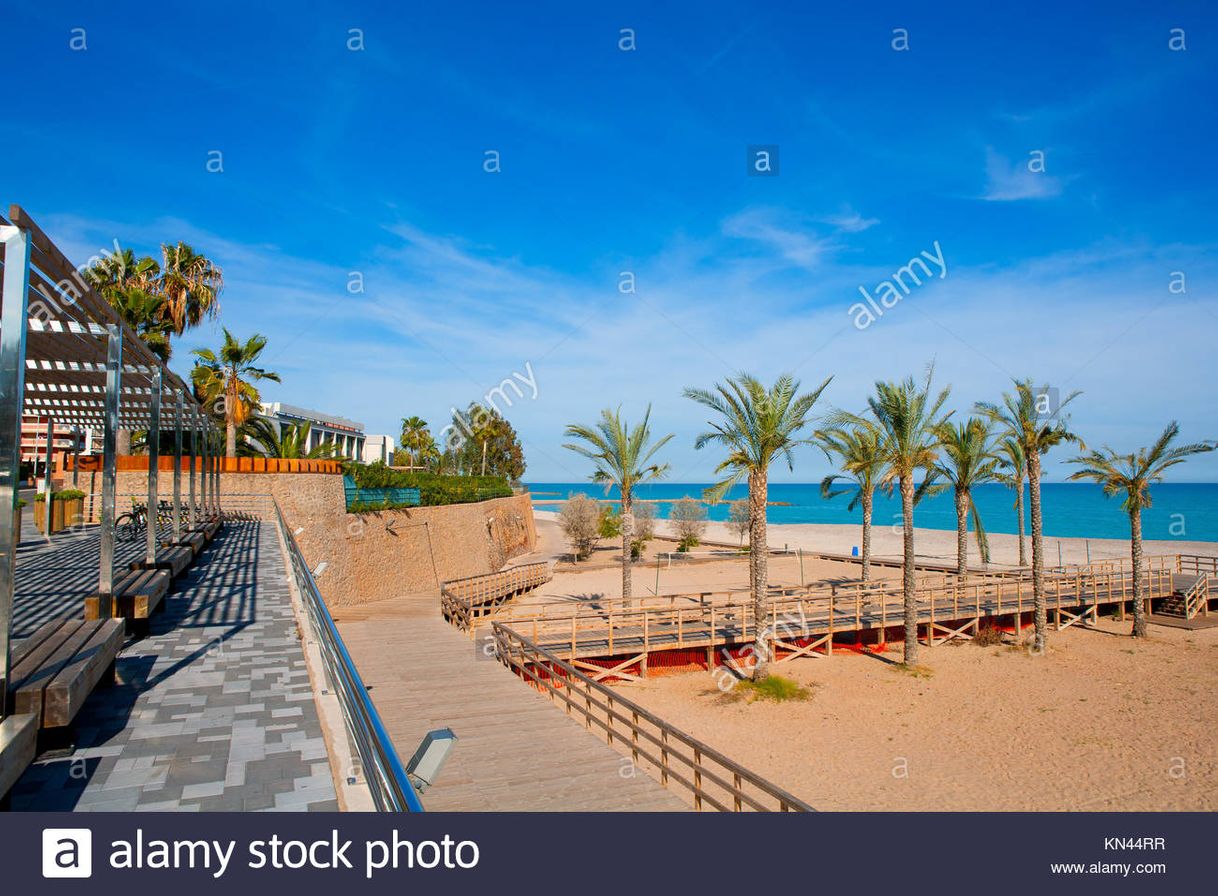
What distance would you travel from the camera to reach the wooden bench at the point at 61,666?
3727 mm

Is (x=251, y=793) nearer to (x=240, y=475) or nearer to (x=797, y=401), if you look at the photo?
(x=797, y=401)

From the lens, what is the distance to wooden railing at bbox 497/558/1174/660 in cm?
1952

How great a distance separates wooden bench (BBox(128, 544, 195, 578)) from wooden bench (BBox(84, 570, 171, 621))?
783 millimetres

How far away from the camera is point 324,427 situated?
6322 cm

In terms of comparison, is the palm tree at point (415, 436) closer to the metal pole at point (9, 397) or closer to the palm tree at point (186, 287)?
the palm tree at point (186, 287)

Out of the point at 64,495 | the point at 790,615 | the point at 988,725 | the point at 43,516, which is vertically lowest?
the point at 988,725

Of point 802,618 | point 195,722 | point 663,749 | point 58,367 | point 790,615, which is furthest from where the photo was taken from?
point 790,615

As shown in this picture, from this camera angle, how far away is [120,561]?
10703 millimetres

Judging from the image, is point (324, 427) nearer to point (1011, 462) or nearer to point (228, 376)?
point (228, 376)

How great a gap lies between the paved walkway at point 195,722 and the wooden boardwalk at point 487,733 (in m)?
3.33

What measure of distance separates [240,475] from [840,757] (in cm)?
1950

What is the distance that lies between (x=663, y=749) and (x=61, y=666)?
775cm

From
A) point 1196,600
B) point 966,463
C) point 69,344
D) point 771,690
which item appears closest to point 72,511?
point 69,344
